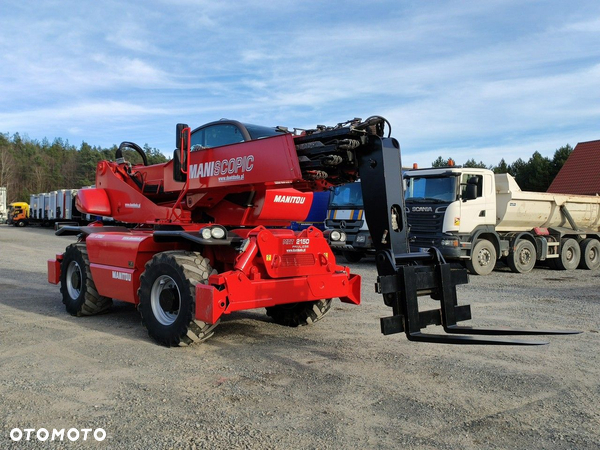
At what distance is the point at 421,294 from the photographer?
15.5ft

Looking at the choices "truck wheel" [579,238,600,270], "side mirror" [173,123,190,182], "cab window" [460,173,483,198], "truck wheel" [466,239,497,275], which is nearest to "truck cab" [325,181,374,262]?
"truck wheel" [466,239,497,275]

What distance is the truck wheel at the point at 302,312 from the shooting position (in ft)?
23.3

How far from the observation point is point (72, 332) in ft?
22.3

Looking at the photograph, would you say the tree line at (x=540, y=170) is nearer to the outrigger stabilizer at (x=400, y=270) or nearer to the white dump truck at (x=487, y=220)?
the white dump truck at (x=487, y=220)

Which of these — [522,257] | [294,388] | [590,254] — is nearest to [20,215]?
[522,257]

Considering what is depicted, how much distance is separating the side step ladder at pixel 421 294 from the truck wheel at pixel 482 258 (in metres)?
9.09

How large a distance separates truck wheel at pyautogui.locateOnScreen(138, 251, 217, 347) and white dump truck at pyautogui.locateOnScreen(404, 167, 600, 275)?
8.63 metres

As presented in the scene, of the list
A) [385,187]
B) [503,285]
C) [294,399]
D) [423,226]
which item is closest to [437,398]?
[294,399]

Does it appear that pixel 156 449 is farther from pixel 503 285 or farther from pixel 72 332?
pixel 503 285

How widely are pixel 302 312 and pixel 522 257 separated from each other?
32.9 ft

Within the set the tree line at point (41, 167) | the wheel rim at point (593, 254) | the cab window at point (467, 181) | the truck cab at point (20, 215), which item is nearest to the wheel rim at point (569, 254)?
the wheel rim at point (593, 254)

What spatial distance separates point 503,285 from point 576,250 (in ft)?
19.9

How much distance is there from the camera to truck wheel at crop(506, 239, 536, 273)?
1477cm

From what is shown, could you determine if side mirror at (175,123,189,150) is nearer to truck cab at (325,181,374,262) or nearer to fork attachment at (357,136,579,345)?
fork attachment at (357,136,579,345)
